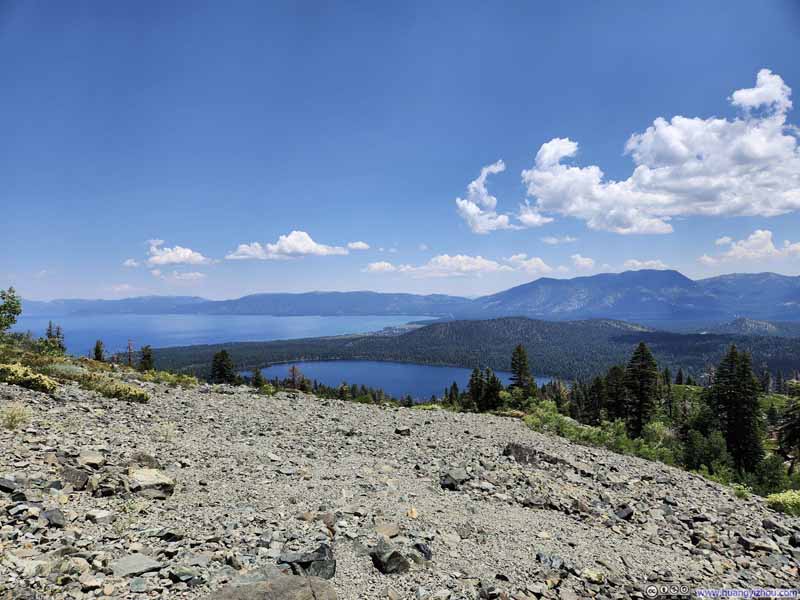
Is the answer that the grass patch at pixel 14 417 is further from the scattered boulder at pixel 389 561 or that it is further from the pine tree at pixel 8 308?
the pine tree at pixel 8 308

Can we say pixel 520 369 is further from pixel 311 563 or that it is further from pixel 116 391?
pixel 311 563

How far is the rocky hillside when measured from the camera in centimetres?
557

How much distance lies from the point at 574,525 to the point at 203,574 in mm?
7967

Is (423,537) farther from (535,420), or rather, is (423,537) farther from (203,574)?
(535,420)

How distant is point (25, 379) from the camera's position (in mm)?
14117

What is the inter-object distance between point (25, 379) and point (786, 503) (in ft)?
86.8

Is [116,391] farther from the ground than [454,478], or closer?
farther from the ground

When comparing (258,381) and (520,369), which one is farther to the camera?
(520,369)

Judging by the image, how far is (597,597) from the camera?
647 cm

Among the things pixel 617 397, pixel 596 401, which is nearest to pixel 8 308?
pixel 617 397

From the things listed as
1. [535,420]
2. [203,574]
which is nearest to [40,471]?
[203,574]

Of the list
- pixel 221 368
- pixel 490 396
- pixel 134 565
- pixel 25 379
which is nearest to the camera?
pixel 134 565

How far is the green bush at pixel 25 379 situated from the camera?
46.2ft

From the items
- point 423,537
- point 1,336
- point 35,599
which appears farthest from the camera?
point 1,336
